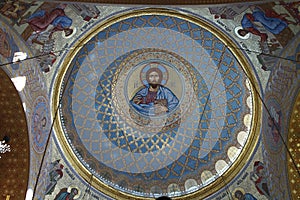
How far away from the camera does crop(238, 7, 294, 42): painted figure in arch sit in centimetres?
757

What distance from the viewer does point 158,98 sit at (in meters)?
12.8

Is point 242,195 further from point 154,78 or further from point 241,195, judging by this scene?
point 154,78

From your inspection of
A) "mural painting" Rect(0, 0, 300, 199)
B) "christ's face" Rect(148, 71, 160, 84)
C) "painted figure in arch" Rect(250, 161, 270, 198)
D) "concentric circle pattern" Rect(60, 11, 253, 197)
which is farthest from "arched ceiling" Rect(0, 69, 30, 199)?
"painted figure in arch" Rect(250, 161, 270, 198)

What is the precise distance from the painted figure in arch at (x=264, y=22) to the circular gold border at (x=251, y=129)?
3.47 ft

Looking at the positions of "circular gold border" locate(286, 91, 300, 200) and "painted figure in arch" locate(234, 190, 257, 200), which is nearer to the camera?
"circular gold border" locate(286, 91, 300, 200)

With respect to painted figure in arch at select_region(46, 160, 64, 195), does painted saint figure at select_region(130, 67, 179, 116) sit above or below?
above

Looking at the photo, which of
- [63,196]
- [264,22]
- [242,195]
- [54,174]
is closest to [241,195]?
[242,195]

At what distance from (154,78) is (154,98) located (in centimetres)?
70

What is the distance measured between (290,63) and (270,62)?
815mm

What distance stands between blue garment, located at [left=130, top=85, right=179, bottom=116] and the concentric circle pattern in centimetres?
3

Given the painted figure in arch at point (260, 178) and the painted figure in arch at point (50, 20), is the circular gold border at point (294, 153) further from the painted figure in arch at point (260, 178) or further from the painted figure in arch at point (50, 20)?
the painted figure in arch at point (50, 20)

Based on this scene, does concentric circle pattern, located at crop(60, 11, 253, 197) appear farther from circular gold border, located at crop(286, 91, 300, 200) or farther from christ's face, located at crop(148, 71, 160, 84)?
circular gold border, located at crop(286, 91, 300, 200)

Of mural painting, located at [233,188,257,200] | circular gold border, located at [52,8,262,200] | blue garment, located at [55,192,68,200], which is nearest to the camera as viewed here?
circular gold border, located at [52,8,262,200]

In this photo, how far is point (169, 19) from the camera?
34.2 ft
